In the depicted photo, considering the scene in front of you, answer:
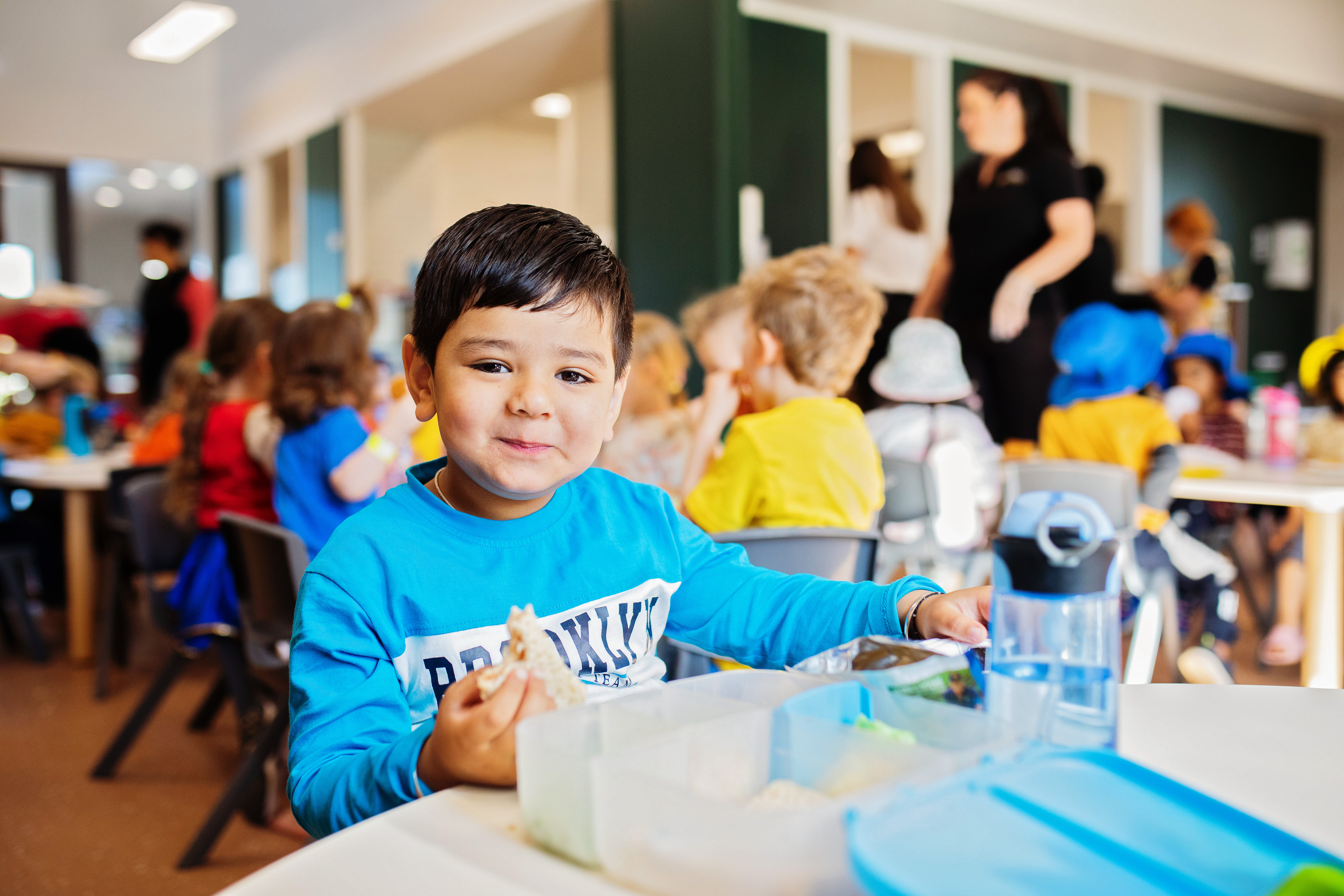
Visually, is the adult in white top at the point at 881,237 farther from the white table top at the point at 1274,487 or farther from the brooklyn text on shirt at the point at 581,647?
the brooklyn text on shirt at the point at 581,647

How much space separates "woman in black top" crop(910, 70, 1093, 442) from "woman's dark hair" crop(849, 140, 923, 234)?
313 millimetres

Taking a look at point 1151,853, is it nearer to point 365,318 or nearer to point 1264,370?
point 365,318

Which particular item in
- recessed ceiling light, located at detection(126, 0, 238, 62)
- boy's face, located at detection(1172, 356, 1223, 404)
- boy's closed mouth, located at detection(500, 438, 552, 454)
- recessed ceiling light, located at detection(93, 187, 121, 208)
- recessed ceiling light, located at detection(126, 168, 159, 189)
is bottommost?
boy's closed mouth, located at detection(500, 438, 552, 454)

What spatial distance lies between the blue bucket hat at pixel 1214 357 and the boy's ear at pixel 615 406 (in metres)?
3.86

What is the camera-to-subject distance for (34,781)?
8.59 ft

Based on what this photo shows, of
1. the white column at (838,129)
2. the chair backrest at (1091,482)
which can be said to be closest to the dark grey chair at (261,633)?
the chair backrest at (1091,482)

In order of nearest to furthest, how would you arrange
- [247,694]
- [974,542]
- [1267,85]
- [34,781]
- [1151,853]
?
[1151,853] → [247,694] → [34,781] → [974,542] → [1267,85]

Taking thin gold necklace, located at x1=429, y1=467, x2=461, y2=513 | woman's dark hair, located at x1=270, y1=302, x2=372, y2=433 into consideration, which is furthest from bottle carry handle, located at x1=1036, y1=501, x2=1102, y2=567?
woman's dark hair, located at x1=270, y1=302, x2=372, y2=433

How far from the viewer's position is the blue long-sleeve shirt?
750mm

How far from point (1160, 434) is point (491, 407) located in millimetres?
2779

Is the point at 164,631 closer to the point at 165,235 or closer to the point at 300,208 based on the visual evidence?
the point at 165,235

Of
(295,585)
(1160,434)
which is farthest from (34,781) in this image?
(1160,434)

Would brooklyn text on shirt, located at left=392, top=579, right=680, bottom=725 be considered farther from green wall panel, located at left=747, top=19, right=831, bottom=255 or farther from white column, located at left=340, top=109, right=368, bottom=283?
white column, located at left=340, top=109, right=368, bottom=283

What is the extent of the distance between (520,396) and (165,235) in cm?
653
